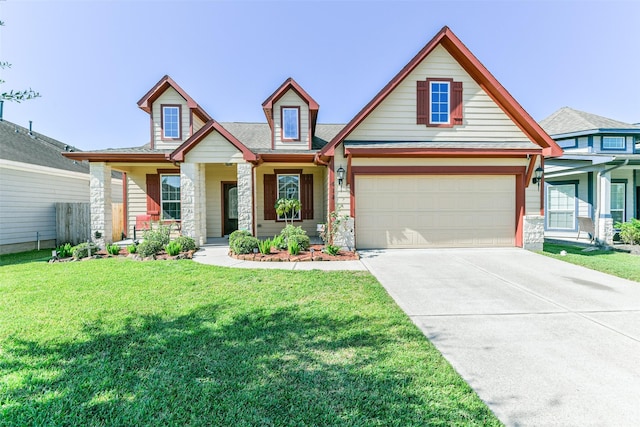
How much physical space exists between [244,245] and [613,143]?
17.7 meters

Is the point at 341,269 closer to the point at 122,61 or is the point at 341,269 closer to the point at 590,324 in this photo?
the point at 590,324

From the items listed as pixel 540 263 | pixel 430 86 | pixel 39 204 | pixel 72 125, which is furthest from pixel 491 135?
pixel 72 125

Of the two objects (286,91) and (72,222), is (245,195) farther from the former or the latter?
(72,222)

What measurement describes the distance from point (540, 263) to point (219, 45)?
45.5ft

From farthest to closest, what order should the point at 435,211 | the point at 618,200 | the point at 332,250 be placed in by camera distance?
the point at 618,200, the point at 435,211, the point at 332,250

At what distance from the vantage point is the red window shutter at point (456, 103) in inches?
359

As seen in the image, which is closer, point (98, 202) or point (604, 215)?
point (604, 215)

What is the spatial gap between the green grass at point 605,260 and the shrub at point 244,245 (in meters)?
8.67

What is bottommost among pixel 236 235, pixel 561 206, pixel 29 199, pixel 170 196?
pixel 236 235

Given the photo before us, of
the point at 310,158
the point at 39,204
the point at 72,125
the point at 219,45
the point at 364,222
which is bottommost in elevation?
the point at 364,222

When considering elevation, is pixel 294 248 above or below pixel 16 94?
below

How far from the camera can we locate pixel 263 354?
2.94 m

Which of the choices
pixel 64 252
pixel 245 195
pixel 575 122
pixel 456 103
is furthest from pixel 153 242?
pixel 575 122

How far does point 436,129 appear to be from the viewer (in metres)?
9.19
